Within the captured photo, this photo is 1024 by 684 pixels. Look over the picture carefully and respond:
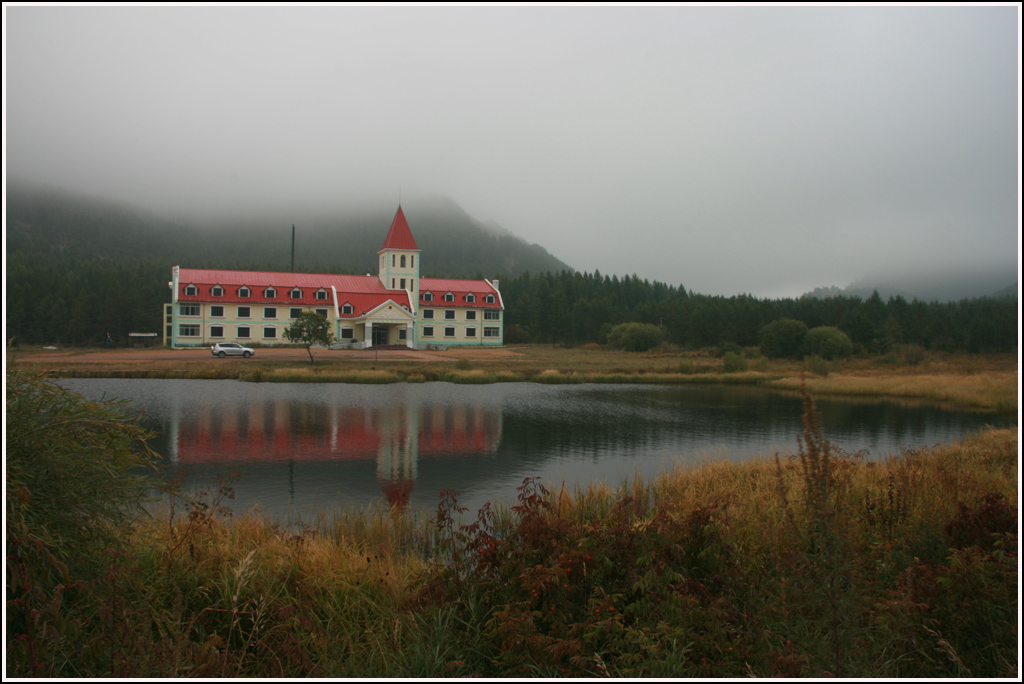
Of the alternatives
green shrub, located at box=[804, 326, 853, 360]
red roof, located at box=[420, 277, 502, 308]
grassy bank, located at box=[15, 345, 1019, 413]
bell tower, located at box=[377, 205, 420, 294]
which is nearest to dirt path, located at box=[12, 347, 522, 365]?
grassy bank, located at box=[15, 345, 1019, 413]

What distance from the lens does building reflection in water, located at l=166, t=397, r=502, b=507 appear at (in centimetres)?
1418

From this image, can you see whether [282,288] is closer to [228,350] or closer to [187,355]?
[228,350]

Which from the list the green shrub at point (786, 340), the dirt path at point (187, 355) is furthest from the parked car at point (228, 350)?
the green shrub at point (786, 340)

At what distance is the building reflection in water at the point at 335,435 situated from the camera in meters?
14.2

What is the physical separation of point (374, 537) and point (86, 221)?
771ft

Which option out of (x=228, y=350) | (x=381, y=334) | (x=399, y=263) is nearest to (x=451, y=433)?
(x=228, y=350)

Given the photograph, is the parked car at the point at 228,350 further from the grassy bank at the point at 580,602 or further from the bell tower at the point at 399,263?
the grassy bank at the point at 580,602

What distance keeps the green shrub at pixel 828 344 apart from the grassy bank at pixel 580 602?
5810cm

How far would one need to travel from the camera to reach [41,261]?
334 feet

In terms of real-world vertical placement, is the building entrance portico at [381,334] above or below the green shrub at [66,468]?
above

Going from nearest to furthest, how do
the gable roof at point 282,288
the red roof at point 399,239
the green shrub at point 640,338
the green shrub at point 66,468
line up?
the green shrub at point 66,468
the gable roof at point 282,288
the red roof at point 399,239
the green shrub at point 640,338

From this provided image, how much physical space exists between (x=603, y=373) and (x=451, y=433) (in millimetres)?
23311

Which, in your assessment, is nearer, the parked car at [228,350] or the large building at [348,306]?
the parked car at [228,350]

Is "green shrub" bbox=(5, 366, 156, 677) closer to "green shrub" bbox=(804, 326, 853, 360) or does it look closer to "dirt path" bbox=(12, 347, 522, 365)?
"dirt path" bbox=(12, 347, 522, 365)
